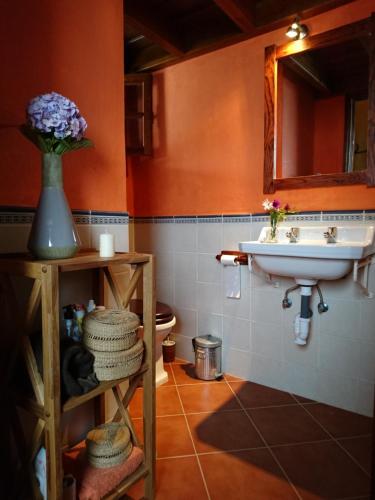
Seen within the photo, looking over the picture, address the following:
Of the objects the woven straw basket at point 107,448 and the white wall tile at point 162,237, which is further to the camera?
the white wall tile at point 162,237

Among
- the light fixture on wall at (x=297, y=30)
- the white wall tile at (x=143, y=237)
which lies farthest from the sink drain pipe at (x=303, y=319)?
the light fixture on wall at (x=297, y=30)

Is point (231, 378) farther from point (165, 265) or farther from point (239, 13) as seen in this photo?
point (239, 13)

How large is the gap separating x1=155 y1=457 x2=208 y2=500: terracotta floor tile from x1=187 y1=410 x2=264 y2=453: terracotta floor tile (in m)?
0.11

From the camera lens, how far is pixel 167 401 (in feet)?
6.16

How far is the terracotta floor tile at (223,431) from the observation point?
1.51m

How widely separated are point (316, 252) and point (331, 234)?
277mm

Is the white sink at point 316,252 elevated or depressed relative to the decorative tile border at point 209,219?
depressed

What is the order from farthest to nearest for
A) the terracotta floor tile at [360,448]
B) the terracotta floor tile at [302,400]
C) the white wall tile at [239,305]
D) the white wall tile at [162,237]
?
the white wall tile at [162,237] < the white wall tile at [239,305] < the terracotta floor tile at [302,400] < the terracotta floor tile at [360,448]

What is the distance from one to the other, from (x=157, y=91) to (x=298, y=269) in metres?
1.70

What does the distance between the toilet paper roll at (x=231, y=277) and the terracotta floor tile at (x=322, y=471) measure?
0.90m

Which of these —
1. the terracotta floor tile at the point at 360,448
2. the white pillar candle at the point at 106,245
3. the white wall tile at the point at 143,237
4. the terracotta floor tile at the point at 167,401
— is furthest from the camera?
the white wall tile at the point at 143,237

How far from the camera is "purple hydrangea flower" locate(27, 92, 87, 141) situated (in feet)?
2.85

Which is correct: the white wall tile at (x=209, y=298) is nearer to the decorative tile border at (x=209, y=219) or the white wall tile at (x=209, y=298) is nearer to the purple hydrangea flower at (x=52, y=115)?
the decorative tile border at (x=209, y=219)

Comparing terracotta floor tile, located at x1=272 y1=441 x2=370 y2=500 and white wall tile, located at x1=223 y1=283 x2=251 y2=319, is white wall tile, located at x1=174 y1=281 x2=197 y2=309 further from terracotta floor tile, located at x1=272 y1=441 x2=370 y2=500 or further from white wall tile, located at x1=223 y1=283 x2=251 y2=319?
terracotta floor tile, located at x1=272 y1=441 x2=370 y2=500
